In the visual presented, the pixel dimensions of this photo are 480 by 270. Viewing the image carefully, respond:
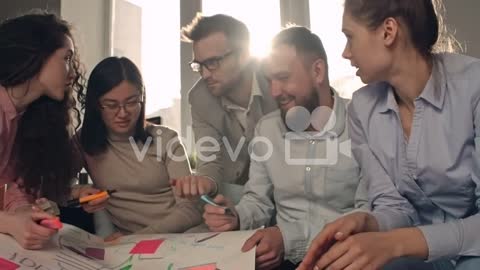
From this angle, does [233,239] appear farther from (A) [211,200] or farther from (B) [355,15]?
(B) [355,15]

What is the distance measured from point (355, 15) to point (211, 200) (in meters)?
0.43

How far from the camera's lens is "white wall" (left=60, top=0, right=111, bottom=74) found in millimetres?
1951

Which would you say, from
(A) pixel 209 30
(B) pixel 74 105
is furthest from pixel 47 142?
(A) pixel 209 30

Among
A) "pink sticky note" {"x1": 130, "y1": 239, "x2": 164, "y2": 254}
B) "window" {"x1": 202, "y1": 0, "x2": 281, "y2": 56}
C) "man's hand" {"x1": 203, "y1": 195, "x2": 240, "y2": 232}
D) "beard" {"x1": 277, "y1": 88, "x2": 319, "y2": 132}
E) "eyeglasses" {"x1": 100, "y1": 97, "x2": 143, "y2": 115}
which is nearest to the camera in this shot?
"pink sticky note" {"x1": 130, "y1": 239, "x2": 164, "y2": 254}

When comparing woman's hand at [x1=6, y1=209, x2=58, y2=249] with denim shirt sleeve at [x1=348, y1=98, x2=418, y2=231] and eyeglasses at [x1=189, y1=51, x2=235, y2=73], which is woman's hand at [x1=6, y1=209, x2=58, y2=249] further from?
eyeglasses at [x1=189, y1=51, x2=235, y2=73]

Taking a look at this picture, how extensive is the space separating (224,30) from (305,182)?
50 cm

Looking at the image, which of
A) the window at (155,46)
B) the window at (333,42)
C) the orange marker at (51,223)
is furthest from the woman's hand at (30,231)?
the window at (155,46)

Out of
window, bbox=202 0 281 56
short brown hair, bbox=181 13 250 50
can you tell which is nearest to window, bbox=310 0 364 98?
window, bbox=202 0 281 56

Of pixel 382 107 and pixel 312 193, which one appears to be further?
pixel 312 193

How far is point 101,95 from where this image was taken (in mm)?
1222

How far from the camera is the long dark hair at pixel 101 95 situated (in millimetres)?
1220

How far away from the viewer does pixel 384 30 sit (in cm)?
78

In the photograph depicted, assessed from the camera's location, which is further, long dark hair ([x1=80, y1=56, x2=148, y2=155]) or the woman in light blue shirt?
long dark hair ([x1=80, y1=56, x2=148, y2=155])

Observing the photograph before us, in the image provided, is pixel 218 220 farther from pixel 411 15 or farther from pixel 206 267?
pixel 411 15
